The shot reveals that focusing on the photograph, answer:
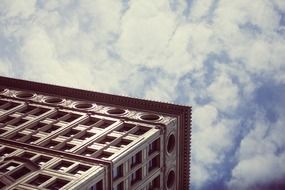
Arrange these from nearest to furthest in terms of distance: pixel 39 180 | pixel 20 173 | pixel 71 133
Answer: pixel 39 180 < pixel 20 173 < pixel 71 133

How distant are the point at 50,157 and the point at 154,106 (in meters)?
19.7

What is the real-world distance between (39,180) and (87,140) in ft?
34.2

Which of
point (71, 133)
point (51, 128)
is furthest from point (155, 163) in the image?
point (51, 128)

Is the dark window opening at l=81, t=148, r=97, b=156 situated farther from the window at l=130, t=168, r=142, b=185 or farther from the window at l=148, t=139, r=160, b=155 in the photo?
the window at l=148, t=139, r=160, b=155

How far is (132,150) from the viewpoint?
5475cm

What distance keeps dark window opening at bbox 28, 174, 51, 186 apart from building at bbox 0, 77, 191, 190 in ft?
0.22

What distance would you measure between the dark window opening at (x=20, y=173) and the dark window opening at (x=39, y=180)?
1450mm

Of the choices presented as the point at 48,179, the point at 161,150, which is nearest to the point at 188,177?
the point at 161,150

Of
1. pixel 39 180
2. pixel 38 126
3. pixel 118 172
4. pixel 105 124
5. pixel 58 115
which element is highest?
pixel 58 115

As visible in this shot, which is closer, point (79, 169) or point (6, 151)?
point (79, 169)

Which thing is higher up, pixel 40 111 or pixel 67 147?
pixel 40 111

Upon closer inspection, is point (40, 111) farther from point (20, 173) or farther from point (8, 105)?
point (20, 173)

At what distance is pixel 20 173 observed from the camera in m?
48.6

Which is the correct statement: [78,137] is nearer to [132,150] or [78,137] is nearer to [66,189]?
[132,150]
